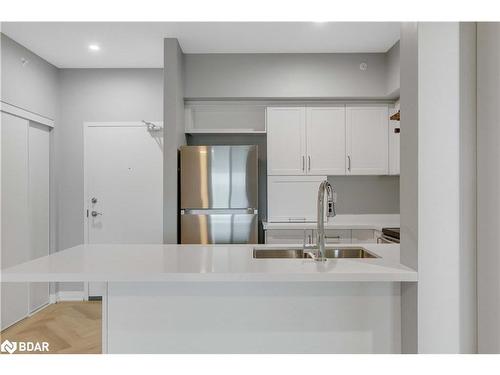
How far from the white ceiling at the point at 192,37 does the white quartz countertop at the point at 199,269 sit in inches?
84.8

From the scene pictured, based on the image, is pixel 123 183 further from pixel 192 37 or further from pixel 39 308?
pixel 192 37

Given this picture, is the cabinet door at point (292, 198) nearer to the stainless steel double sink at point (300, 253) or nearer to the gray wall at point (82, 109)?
the gray wall at point (82, 109)

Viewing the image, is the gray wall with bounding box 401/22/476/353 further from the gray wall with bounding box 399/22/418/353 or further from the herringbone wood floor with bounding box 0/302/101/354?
the herringbone wood floor with bounding box 0/302/101/354

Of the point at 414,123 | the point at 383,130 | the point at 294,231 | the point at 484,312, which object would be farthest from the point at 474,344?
the point at 383,130

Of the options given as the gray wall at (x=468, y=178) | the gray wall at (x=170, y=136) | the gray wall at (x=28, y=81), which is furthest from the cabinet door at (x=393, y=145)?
the gray wall at (x=28, y=81)

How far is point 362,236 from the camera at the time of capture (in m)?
3.83

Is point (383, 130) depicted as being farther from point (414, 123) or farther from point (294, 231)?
point (414, 123)

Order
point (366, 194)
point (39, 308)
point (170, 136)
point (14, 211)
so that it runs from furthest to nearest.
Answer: point (366, 194)
point (39, 308)
point (14, 211)
point (170, 136)

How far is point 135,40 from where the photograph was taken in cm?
357

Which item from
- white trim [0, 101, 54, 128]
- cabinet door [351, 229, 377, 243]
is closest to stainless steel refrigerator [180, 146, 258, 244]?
cabinet door [351, 229, 377, 243]

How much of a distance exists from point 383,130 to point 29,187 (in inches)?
147

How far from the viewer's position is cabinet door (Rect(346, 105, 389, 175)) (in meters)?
3.96

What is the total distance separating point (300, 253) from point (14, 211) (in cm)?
296

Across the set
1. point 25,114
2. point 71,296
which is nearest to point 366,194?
point 71,296
